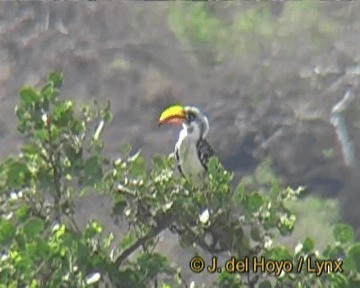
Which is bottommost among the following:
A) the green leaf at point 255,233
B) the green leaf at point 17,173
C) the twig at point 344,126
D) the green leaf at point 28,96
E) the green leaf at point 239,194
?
the twig at point 344,126

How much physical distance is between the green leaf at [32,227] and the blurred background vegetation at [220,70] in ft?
17.3

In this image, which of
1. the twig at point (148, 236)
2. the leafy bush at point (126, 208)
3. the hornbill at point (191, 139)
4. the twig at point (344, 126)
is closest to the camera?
the leafy bush at point (126, 208)

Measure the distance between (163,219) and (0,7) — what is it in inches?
260

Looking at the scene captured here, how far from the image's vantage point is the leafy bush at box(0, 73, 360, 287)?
8.79ft

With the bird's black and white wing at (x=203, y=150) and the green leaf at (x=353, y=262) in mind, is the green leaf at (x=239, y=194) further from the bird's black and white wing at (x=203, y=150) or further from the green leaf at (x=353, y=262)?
the bird's black and white wing at (x=203, y=150)

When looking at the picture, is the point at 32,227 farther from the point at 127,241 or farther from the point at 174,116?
the point at 174,116

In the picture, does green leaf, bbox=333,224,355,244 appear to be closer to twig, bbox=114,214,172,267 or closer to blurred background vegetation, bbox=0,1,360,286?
twig, bbox=114,214,172,267

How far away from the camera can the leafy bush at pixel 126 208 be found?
2.68m

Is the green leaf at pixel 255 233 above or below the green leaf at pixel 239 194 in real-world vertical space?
below

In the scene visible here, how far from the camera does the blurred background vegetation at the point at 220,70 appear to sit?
27.0 ft

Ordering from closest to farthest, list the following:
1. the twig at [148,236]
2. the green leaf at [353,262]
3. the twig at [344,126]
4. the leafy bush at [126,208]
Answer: the green leaf at [353,262] < the leafy bush at [126,208] < the twig at [148,236] < the twig at [344,126]

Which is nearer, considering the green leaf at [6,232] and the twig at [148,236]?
the green leaf at [6,232]

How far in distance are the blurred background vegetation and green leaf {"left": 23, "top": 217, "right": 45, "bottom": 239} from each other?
5.27 meters

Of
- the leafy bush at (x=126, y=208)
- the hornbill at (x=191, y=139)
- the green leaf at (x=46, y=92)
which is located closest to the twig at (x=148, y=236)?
the leafy bush at (x=126, y=208)
